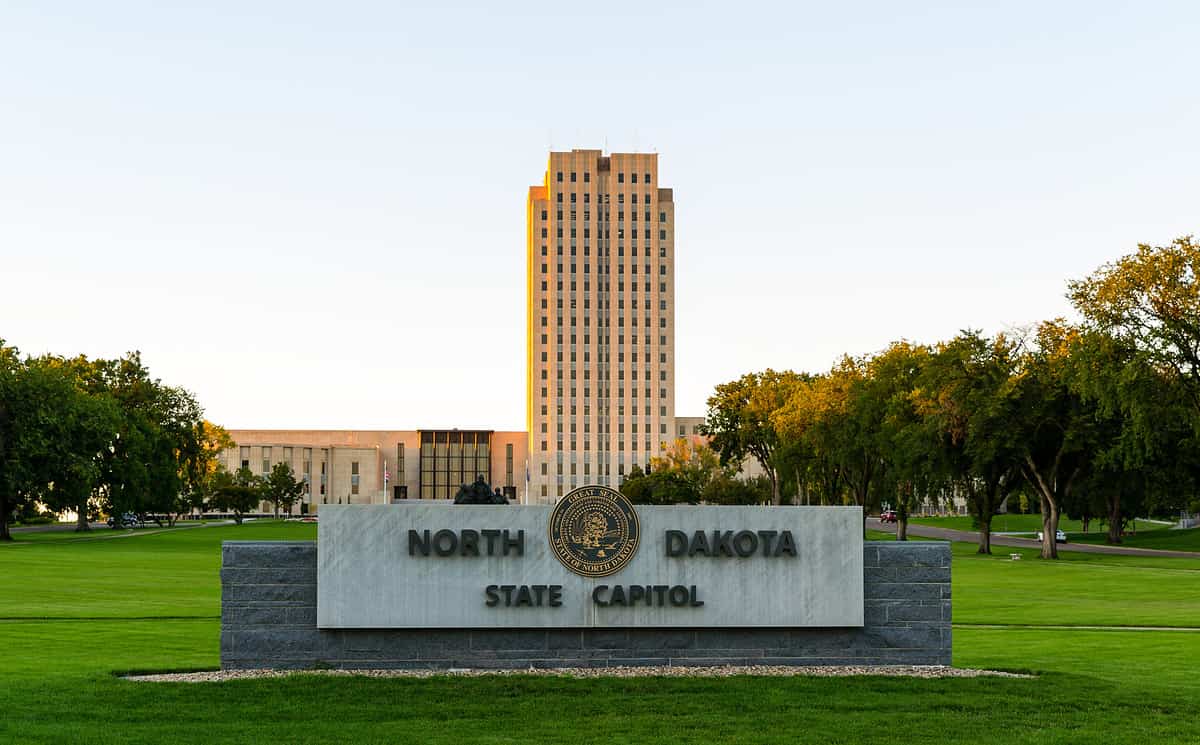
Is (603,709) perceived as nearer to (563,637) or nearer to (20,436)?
(563,637)

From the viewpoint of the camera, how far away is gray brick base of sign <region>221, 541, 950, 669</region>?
17000 millimetres

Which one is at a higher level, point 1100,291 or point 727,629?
point 1100,291

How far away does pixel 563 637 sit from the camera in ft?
57.3

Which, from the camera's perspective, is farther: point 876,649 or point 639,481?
point 639,481

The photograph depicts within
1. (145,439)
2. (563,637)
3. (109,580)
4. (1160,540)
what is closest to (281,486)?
(145,439)

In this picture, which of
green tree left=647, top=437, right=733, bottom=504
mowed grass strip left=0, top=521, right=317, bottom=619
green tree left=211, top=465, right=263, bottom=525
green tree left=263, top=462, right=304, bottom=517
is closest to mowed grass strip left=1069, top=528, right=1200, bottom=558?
green tree left=647, top=437, right=733, bottom=504

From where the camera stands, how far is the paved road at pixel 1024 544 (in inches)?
3012

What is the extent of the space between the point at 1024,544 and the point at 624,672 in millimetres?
82522

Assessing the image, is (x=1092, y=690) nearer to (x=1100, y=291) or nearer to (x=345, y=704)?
(x=345, y=704)

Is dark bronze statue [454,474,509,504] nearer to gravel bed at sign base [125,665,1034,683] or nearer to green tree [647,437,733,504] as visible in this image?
gravel bed at sign base [125,665,1034,683]

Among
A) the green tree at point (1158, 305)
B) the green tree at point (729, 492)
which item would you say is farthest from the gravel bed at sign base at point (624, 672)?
the green tree at point (729, 492)

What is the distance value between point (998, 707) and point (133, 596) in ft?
87.8

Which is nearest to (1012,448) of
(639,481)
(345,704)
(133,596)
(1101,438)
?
(1101,438)

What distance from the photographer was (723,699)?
15.0 meters
